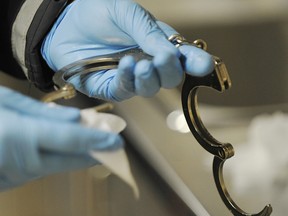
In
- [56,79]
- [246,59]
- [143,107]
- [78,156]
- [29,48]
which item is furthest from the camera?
[246,59]

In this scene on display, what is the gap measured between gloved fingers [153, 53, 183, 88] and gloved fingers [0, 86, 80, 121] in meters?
0.11

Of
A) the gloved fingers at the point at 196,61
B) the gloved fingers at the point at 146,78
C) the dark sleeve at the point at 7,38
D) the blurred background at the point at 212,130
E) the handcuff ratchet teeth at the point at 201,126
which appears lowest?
the blurred background at the point at 212,130

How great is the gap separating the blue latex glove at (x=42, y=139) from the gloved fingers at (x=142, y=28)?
0.15 m

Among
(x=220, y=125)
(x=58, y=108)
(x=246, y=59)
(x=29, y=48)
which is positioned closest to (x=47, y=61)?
(x=29, y=48)

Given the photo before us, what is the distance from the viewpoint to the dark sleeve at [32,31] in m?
0.70

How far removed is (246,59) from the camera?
117 centimetres

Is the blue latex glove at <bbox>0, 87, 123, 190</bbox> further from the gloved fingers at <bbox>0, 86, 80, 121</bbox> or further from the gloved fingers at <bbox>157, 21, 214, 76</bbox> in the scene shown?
the gloved fingers at <bbox>157, 21, 214, 76</bbox>

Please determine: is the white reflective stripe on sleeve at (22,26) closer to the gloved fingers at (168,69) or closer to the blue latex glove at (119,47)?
the blue latex glove at (119,47)

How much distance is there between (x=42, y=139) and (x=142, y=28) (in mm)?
242

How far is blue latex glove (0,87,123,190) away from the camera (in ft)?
1.18

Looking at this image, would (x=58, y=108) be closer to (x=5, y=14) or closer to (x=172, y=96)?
(x=5, y=14)

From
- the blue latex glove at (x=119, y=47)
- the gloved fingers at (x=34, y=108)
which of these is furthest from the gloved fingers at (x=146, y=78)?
the gloved fingers at (x=34, y=108)

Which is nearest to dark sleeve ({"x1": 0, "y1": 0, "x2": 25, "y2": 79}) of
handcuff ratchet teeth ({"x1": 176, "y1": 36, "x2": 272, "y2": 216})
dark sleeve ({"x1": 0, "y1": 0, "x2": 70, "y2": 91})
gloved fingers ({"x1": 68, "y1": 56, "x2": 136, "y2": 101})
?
dark sleeve ({"x1": 0, "y1": 0, "x2": 70, "y2": 91})

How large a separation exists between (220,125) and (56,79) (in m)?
0.52
